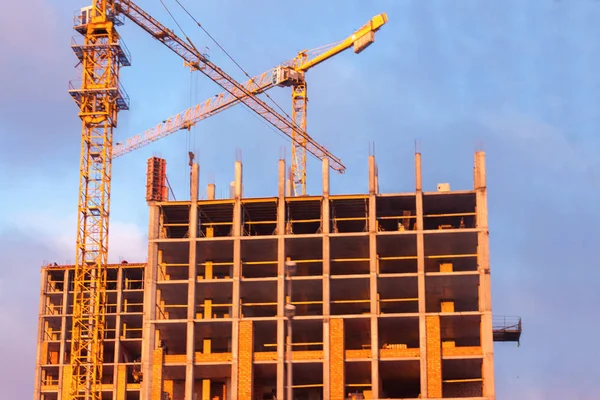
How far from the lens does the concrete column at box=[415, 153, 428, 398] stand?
10025 cm

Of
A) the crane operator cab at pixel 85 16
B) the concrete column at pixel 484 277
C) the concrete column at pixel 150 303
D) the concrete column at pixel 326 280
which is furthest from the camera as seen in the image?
the crane operator cab at pixel 85 16

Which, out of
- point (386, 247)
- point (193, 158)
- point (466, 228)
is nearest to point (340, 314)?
point (386, 247)

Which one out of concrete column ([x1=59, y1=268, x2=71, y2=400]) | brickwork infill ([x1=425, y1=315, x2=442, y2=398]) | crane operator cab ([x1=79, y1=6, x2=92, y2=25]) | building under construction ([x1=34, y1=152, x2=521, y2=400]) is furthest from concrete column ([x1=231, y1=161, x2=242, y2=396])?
concrete column ([x1=59, y1=268, x2=71, y2=400])

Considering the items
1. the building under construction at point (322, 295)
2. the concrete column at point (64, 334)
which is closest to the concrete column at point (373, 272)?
the building under construction at point (322, 295)

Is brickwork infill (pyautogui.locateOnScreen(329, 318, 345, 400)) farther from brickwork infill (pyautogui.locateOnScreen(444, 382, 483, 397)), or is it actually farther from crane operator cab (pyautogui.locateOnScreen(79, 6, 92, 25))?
crane operator cab (pyautogui.locateOnScreen(79, 6, 92, 25))

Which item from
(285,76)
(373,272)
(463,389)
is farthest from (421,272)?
(285,76)

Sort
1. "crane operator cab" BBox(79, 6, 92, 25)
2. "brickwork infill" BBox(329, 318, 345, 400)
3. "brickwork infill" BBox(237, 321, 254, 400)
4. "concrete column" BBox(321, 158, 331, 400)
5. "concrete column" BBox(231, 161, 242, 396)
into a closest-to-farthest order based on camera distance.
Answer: "brickwork infill" BBox(329, 318, 345, 400)
"concrete column" BBox(321, 158, 331, 400)
"brickwork infill" BBox(237, 321, 254, 400)
"concrete column" BBox(231, 161, 242, 396)
"crane operator cab" BBox(79, 6, 92, 25)

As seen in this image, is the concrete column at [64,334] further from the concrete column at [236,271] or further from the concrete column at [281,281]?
the concrete column at [281,281]

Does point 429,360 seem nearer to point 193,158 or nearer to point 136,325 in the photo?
point 193,158

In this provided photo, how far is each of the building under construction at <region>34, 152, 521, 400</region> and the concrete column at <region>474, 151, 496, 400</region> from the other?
113 millimetres

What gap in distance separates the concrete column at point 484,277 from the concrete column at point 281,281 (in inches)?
721

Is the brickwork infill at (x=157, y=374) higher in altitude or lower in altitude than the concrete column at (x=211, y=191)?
lower

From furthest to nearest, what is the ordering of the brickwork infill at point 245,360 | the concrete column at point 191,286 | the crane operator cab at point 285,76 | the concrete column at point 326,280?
the crane operator cab at point 285,76
the concrete column at point 191,286
the brickwork infill at point 245,360
the concrete column at point 326,280

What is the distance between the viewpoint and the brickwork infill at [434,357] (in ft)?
327
